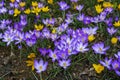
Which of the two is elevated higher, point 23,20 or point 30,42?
point 23,20

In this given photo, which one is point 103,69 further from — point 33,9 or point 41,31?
point 33,9

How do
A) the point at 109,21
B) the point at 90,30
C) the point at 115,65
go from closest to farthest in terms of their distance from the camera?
the point at 115,65 → the point at 90,30 → the point at 109,21

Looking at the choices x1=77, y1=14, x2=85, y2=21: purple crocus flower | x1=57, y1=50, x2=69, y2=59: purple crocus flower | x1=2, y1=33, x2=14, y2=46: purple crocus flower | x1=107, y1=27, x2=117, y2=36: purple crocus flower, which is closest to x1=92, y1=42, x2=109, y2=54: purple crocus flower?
x1=57, y1=50, x2=69, y2=59: purple crocus flower

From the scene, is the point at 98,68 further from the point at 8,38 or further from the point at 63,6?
the point at 63,6

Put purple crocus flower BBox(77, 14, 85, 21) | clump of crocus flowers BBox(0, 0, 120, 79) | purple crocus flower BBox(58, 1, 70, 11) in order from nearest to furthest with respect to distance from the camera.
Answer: clump of crocus flowers BBox(0, 0, 120, 79) → purple crocus flower BBox(77, 14, 85, 21) → purple crocus flower BBox(58, 1, 70, 11)

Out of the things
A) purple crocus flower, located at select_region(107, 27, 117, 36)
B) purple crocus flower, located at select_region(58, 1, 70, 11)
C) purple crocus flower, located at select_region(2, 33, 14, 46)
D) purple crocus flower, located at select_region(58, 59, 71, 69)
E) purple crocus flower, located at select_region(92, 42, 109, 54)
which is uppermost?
purple crocus flower, located at select_region(58, 1, 70, 11)

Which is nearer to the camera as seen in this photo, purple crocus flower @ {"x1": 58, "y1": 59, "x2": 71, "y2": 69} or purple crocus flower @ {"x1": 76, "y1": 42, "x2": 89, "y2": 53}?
purple crocus flower @ {"x1": 58, "y1": 59, "x2": 71, "y2": 69}

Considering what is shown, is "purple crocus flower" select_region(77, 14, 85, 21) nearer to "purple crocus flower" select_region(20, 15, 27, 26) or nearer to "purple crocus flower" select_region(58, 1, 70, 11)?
"purple crocus flower" select_region(58, 1, 70, 11)

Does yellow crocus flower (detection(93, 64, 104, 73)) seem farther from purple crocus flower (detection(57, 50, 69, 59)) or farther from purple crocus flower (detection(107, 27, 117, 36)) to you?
purple crocus flower (detection(107, 27, 117, 36))

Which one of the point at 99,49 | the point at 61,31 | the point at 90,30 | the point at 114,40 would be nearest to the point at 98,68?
the point at 99,49

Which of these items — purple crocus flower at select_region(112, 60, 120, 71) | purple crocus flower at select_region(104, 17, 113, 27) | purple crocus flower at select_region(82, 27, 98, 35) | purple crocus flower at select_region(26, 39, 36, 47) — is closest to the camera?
purple crocus flower at select_region(112, 60, 120, 71)

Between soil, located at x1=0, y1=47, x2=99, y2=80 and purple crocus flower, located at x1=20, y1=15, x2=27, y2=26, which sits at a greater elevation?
purple crocus flower, located at x1=20, y1=15, x2=27, y2=26
